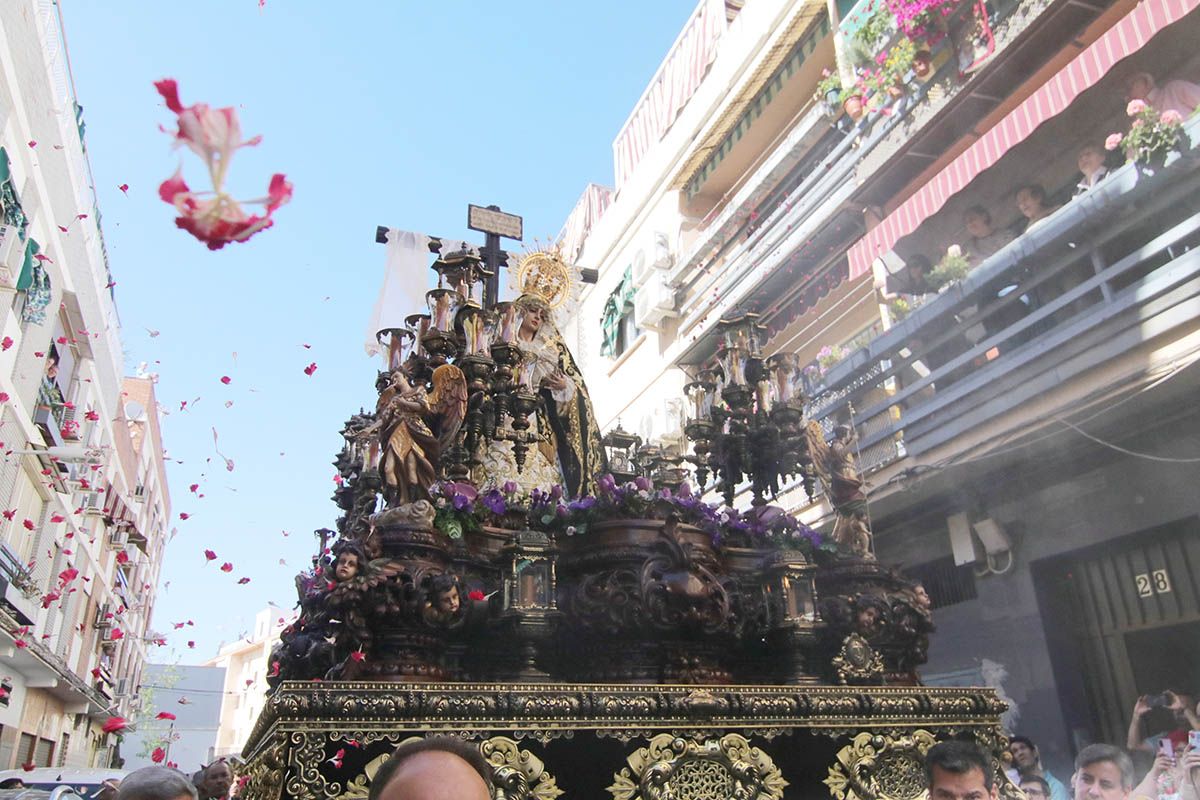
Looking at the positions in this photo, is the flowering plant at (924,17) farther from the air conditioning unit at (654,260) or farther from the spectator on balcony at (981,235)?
the air conditioning unit at (654,260)

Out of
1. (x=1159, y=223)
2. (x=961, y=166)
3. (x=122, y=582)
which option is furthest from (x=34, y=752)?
(x=1159, y=223)

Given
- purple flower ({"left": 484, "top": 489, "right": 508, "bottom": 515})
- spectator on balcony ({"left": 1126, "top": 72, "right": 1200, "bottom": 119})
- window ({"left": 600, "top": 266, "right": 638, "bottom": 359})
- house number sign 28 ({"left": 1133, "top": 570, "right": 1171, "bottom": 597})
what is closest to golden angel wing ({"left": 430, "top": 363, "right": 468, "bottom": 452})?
purple flower ({"left": 484, "top": 489, "right": 508, "bottom": 515})

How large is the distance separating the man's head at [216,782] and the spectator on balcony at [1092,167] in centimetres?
1031

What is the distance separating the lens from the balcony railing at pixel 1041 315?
8328 mm

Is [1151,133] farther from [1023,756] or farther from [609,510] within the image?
[609,510]

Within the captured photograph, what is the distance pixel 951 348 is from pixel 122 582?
28.8m

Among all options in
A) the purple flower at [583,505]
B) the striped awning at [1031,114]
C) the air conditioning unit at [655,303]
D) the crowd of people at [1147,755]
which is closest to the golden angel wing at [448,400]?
the purple flower at [583,505]

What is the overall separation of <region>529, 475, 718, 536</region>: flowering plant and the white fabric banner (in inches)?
227

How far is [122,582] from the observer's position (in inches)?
1159

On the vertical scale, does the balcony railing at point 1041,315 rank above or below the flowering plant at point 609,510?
above

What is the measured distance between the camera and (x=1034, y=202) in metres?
10.7

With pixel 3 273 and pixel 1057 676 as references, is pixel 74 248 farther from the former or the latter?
pixel 1057 676

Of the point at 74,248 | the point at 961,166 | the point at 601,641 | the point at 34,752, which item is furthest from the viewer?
the point at 34,752

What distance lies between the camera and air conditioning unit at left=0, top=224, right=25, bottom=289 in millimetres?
12336
